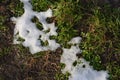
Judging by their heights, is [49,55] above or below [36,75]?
above

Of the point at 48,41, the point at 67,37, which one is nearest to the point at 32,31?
the point at 48,41

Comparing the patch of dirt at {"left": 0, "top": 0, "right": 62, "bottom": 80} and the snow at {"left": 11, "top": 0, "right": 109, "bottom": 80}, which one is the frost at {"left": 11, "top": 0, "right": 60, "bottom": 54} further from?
the patch of dirt at {"left": 0, "top": 0, "right": 62, "bottom": 80}

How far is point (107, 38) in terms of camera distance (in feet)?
18.1

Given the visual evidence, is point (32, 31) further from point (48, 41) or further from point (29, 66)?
point (29, 66)

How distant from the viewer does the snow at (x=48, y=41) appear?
207 inches

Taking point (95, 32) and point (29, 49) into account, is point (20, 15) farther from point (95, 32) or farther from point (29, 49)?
point (95, 32)

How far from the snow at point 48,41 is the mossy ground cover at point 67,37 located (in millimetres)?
70

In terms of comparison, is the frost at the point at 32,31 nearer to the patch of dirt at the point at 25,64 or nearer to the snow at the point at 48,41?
the snow at the point at 48,41

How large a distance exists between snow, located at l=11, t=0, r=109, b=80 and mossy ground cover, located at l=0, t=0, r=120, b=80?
0.23 feet

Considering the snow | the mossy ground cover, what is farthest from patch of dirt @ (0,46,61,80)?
the snow

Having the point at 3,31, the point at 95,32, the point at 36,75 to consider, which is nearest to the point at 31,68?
the point at 36,75

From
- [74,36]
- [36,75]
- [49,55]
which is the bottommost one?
[36,75]

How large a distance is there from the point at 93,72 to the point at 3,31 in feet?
5.19

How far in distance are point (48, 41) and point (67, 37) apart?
1.01 ft
